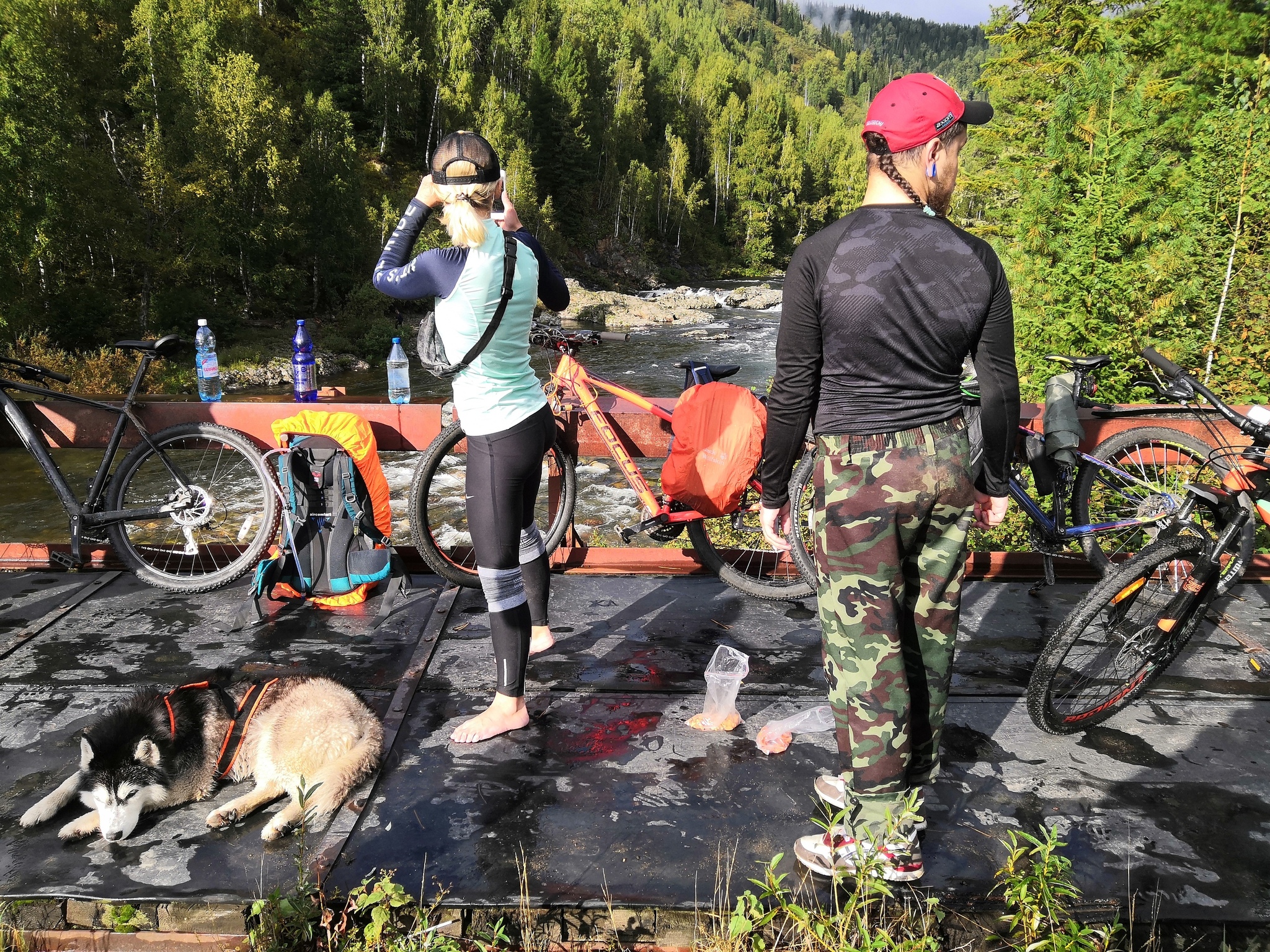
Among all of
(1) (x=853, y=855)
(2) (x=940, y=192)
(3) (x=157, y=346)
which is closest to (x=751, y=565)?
(1) (x=853, y=855)

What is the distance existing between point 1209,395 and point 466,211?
11.7ft

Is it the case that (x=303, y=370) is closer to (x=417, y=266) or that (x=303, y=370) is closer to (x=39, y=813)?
(x=417, y=266)

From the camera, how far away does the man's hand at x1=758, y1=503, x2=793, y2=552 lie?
2674 millimetres

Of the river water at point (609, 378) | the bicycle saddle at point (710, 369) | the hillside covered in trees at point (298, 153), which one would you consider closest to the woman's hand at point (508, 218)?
the river water at point (609, 378)

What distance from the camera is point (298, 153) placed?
3822 cm

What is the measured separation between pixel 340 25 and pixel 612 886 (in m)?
62.8

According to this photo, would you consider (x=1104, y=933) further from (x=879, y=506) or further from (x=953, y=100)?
(x=953, y=100)

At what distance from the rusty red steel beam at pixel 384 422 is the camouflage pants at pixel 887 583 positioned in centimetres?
258

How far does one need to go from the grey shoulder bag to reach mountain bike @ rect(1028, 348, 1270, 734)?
7.74 ft

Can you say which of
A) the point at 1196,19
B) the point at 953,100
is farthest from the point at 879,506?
the point at 1196,19

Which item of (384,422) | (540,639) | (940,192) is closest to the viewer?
(940,192)

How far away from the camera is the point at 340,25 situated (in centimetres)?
5428

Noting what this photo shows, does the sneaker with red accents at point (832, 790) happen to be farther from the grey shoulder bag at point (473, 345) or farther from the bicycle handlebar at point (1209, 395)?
the bicycle handlebar at point (1209, 395)

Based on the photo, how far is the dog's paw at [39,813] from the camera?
274 centimetres
